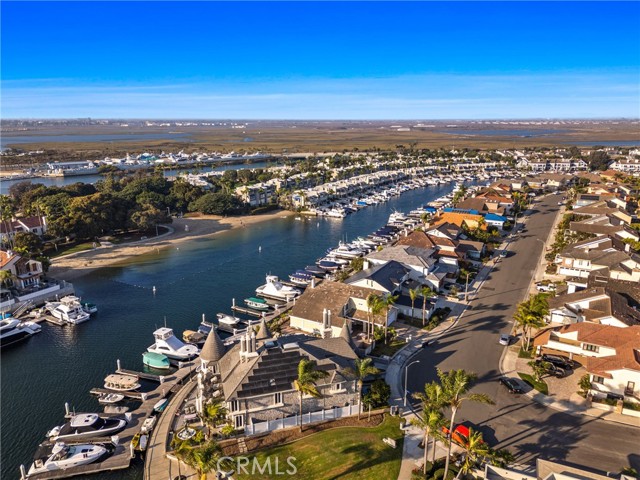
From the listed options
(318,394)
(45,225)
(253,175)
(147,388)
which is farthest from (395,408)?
(253,175)

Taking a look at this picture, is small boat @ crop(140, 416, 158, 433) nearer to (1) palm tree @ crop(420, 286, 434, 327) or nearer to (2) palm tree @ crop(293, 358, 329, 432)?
(2) palm tree @ crop(293, 358, 329, 432)

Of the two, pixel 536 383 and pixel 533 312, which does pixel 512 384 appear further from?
pixel 533 312

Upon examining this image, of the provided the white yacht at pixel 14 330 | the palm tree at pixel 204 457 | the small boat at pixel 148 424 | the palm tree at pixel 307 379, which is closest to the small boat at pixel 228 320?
the small boat at pixel 148 424

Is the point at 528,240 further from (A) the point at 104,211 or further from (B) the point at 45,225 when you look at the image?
(B) the point at 45,225

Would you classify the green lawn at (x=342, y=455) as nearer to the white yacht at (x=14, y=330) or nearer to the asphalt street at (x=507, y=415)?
the asphalt street at (x=507, y=415)

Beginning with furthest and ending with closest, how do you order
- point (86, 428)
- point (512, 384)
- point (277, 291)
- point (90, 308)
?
point (277, 291), point (90, 308), point (512, 384), point (86, 428)

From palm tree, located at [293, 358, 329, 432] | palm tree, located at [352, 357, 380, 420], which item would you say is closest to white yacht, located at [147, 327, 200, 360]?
palm tree, located at [293, 358, 329, 432]

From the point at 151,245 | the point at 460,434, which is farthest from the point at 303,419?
the point at 151,245
